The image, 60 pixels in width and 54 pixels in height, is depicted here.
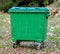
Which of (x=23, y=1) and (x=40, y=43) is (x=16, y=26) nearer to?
(x=40, y=43)

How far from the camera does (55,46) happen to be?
809 centimetres

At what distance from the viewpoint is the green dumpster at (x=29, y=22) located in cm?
751

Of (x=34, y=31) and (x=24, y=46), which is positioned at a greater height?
(x=34, y=31)

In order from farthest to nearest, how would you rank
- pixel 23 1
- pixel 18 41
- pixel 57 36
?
pixel 23 1
pixel 57 36
pixel 18 41

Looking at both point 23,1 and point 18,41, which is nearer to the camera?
point 18,41

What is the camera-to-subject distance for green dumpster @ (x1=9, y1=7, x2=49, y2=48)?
24.6ft

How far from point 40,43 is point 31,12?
0.92m

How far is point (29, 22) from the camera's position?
755cm

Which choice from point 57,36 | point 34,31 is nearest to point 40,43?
point 34,31

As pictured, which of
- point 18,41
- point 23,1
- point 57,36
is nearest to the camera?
point 18,41

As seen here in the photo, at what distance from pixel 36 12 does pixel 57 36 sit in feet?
7.55

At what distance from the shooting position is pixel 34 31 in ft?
24.9

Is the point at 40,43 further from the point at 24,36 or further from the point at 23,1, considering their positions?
the point at 23,1

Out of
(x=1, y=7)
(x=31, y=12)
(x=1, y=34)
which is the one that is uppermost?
(x=31, y=12)
